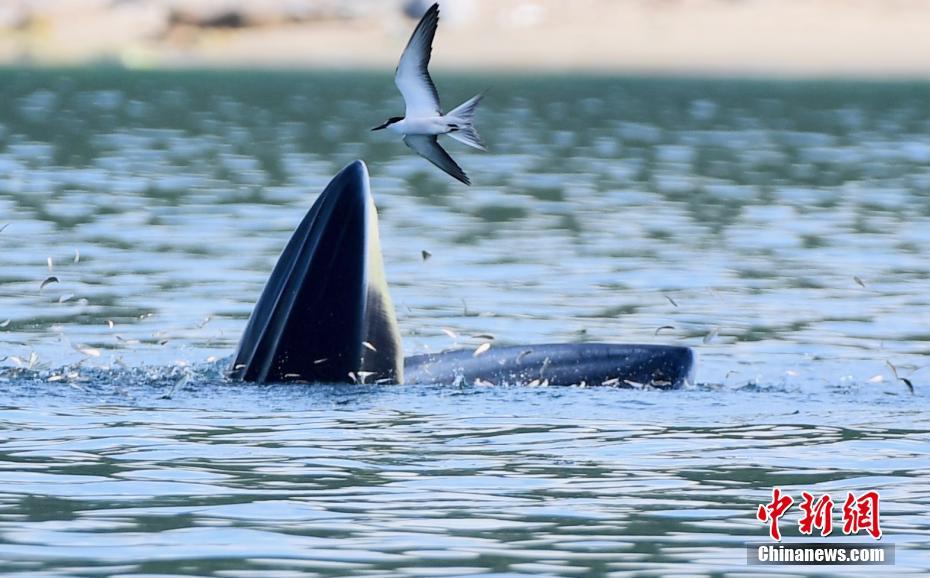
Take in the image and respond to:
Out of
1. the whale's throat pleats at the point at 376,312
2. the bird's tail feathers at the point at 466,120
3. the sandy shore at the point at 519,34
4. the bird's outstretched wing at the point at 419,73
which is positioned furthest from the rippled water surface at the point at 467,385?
the sandy shore at the point at 519,34

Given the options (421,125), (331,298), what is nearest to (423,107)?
(421,125)

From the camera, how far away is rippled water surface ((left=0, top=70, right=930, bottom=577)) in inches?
483

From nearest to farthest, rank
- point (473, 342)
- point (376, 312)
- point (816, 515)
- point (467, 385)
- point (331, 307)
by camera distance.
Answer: point (816, 515), point (331, 307), point (376, 312), point (467, 385), point (473, 342)

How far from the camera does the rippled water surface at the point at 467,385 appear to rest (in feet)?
40.2

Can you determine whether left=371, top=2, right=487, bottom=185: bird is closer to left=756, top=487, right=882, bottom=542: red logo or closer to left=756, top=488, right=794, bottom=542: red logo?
left=756, top=488, right=794, bottom=542: red logo

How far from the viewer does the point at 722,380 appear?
1841 centimetres

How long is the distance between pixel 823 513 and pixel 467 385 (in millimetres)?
4884

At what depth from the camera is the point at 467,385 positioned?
1711 centimetres

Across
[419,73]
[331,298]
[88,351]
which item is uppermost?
[419,73]

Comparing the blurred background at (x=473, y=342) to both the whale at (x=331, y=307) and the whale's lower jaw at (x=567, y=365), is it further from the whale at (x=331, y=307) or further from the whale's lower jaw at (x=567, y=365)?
the whale's lower jaw at (x=567, y=365)

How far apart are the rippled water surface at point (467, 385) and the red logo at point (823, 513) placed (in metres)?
0.13

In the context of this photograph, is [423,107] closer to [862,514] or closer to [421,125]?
[421,125]

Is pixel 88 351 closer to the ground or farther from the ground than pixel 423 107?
closer to the ground

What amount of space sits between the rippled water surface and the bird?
1.99 metres
